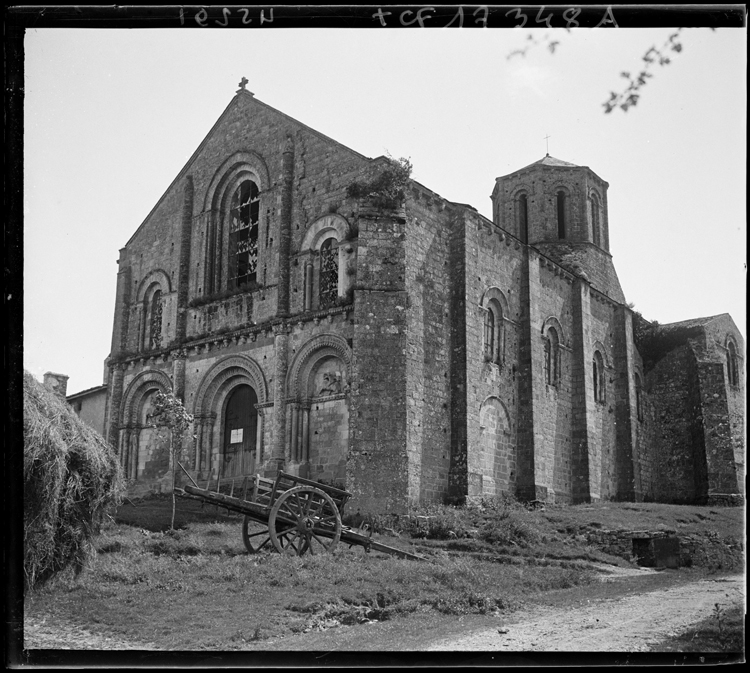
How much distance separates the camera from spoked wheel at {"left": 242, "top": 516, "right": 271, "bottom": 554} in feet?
50.5

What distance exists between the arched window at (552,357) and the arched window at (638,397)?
20.8ft

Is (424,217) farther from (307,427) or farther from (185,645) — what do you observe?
(185,645)

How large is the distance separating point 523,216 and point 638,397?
8.86 m

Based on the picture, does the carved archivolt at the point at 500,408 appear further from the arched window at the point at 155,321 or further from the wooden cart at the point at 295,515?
the arched window at the point at 155,321

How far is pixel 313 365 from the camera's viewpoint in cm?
2255

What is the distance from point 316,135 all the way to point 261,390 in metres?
7.33

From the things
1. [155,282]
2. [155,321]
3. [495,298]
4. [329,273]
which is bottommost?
[155,321]

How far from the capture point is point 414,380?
21.3 meters

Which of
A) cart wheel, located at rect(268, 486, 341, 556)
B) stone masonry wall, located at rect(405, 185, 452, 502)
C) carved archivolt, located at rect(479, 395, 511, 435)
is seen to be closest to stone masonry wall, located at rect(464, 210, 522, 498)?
carved archivolt, located at rect(479, 395, 511, 435)

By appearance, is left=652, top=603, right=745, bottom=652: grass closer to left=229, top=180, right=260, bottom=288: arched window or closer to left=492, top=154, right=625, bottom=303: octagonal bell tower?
left=229, top=180, right=260, bottom=288: arched window

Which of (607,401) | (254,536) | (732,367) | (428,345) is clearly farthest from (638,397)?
(254,536)

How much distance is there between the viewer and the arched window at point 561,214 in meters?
36.1

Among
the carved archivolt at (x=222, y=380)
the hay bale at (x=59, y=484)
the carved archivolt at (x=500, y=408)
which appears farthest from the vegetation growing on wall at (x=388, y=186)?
the hay bale at (x=59, y=484)

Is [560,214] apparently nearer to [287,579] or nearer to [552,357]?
[552,357]
